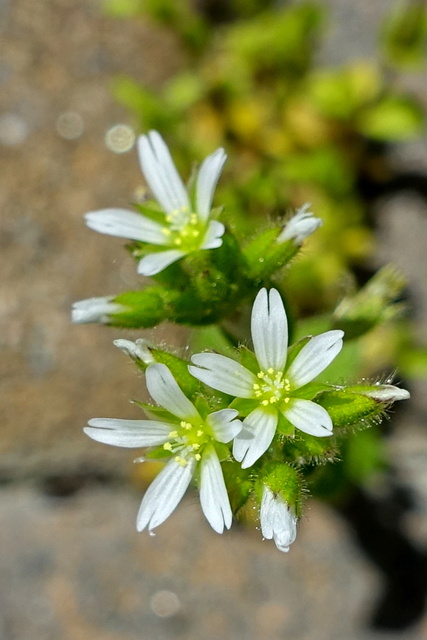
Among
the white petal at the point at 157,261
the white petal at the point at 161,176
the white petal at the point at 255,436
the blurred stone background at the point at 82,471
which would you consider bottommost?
the blurred stone background at the point at 82,471

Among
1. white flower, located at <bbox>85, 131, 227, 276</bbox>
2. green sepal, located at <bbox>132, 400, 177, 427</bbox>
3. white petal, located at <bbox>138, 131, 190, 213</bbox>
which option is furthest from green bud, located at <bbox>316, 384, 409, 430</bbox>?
white petal, located at <bbox>138, 131, 190, 213</bbox>

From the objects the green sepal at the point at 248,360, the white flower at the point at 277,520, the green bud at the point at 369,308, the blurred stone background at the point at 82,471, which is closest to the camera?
the white flower at the point at 277,520

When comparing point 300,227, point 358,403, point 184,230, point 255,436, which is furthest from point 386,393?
point 184,230

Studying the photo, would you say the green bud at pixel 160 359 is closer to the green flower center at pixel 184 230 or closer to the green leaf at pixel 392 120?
the green flower center at pixel 184 230

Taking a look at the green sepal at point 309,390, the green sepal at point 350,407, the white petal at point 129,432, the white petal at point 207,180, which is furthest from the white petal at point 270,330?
the white petal at point 207,180

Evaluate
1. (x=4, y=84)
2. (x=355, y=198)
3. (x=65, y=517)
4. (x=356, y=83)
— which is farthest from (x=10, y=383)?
(x=356, y=83)

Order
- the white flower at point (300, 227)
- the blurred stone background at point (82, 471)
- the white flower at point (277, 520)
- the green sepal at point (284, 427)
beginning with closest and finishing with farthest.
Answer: the white flower at point (277, 520) → the green sepal at point (284, 427) → the white flower at point (300, 227) → the blurred stone background at point (82, 471)
